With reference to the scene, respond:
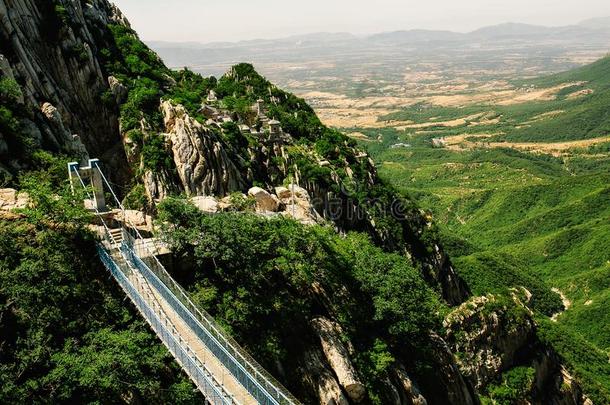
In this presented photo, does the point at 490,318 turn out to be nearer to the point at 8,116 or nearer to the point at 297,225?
the point at 297,225

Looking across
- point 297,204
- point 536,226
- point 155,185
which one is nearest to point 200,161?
point 155,185

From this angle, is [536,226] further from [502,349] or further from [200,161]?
[200,161]

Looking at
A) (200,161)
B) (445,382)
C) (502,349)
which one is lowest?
(502,349)

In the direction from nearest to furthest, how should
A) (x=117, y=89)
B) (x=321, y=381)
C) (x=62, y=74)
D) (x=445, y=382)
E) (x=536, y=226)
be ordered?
(x=321, y=381) → (x=445, y=382) → (x=62, y=74) → (x=117, y=89) → (x=536, y=226)

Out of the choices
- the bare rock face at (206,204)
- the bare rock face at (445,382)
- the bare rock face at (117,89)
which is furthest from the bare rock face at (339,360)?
the bare rock face at (117,89)

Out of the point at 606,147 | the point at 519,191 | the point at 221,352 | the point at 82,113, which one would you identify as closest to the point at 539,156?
the point at 606,147

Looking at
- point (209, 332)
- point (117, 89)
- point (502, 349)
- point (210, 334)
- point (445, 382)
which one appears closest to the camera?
point (210, 334)

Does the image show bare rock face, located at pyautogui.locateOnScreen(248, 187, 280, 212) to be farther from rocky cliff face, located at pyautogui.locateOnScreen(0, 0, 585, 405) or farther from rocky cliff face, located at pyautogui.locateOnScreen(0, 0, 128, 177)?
rocky cliff face, located at pyautogui.locateOnScreen(0, 0, 128, 177)
